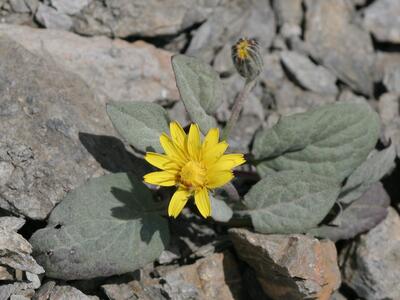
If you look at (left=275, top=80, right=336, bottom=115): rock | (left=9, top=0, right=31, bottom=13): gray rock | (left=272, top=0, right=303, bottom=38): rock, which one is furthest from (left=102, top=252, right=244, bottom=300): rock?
(left=272, top=0, right=303, bottom=38): rock

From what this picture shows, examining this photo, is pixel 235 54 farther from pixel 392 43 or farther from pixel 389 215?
pixel 392 43

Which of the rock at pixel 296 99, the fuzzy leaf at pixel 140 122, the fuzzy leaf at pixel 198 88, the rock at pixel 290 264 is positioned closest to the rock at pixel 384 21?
the rock at pixel 296 99

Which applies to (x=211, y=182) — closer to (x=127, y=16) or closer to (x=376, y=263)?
(x=376, y=263)

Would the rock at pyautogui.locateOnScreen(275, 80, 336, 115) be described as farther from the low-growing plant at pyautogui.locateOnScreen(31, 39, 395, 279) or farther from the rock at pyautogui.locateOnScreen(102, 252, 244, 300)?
the rock at pyautogui.locateOnScreen(102, 252, 244, 300)

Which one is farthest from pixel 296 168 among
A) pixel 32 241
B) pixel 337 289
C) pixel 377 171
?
pixel 32 241

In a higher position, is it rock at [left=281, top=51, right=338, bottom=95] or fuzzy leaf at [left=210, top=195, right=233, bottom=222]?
rock at [left=281, top=51, right=338, bottom=95]
